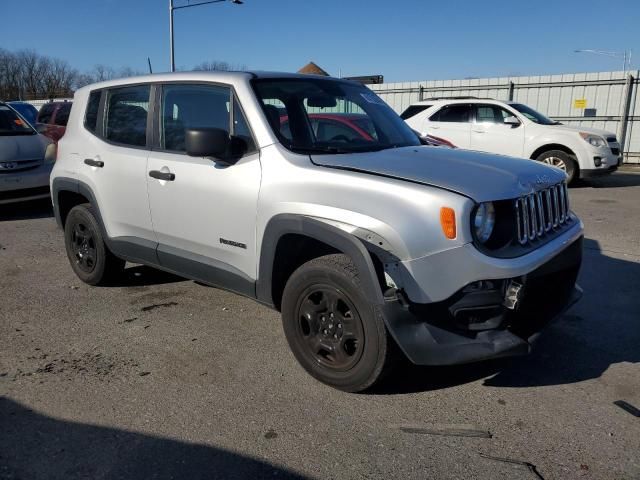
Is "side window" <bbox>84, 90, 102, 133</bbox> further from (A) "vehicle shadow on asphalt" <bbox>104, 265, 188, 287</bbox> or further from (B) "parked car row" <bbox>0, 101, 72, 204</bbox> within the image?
(B) "parked car row" <bbox>0, 101, 72, 204</bbox>

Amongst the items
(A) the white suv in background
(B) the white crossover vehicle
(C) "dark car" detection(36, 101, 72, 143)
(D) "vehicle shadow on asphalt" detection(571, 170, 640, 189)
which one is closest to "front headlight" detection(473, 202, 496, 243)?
(B) the white crossover vehicle

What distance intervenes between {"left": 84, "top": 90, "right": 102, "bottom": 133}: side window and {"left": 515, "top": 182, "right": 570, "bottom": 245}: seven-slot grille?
3614 millimetres

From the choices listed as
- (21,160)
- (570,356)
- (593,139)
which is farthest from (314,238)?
(593,139)

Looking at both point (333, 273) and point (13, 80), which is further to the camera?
point (13, 80)

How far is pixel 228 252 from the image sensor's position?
3.70m

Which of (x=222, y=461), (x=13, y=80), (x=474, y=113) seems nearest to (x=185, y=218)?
(x=222, y=461)

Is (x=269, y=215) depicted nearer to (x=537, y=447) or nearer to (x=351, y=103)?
(x=351, y=103)

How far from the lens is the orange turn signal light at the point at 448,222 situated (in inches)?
107

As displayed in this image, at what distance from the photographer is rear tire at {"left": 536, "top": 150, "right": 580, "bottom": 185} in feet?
37.3

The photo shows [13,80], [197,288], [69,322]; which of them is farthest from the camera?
Result: [13,80]

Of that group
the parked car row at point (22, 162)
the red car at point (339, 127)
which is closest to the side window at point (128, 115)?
the red car at point (339, 127)

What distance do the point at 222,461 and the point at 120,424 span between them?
670 millimetres

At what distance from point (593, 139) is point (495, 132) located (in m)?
1.92

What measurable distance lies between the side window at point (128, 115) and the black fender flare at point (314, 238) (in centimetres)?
158
